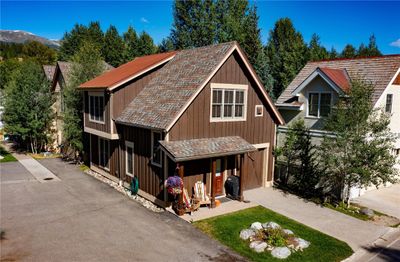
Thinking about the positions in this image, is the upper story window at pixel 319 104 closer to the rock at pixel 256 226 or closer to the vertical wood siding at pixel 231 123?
the vertical wood siding at pixel 231 123

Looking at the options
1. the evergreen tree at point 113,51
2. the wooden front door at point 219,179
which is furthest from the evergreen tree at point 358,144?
the evergreen tree at point 113,51

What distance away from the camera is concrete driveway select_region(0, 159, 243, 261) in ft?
34.8

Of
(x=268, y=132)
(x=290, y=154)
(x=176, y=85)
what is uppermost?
(x=176, y=85)

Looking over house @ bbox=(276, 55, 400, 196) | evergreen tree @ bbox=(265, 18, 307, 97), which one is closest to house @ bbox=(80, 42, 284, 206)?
house @ bbox=(276, 55, 400, 196)

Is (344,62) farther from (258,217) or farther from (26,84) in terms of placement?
(26,84)

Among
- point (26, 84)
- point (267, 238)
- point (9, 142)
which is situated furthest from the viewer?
point (9, 142)

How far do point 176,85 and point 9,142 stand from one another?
27649 millimetres

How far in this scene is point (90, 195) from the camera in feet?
55.2

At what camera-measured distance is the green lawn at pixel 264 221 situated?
35.5 ft

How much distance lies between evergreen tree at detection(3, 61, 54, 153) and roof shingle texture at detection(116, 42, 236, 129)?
1353cm

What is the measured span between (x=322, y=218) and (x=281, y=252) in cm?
458

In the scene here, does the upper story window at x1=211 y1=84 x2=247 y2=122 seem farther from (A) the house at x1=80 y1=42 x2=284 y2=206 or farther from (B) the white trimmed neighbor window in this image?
(B) the white trimmed neighbor window

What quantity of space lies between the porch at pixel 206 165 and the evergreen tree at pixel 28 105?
1817 cm

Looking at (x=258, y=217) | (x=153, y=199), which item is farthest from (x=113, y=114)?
(x=258, y=217)
